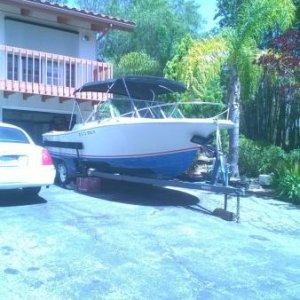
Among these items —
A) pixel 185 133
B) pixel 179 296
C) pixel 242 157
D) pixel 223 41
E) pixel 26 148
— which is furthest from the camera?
pixel 242 157

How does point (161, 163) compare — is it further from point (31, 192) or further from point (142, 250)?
point (142, 250)

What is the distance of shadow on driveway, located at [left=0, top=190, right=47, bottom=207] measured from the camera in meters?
8.75

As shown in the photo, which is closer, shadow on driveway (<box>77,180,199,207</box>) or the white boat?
the white boat

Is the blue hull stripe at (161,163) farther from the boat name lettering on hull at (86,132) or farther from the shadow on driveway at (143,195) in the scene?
the boat name lettering on hull at (86,132)

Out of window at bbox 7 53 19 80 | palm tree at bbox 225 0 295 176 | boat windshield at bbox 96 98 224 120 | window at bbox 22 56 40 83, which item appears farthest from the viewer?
window at bbox 22 56 40 83

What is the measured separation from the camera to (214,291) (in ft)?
15.5

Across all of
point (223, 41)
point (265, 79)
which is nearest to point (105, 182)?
point (223, 41)

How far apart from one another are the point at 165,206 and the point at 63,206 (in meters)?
2.02

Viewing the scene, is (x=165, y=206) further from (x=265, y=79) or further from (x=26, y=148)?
(x=265, y=79)

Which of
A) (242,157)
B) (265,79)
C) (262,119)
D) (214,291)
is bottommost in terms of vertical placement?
(214,291)

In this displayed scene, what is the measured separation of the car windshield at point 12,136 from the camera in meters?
8.91

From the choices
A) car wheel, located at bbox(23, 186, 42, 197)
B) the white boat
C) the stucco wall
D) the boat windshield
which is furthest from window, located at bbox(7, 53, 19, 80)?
car wheel, located at bbox(23, 186, 42, 197)

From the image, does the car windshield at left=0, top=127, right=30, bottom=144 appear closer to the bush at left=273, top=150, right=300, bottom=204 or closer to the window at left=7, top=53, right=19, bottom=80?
the window at left=7, top=53, right=19, bottom=80

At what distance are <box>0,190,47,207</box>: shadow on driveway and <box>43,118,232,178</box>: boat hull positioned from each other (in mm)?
1905
